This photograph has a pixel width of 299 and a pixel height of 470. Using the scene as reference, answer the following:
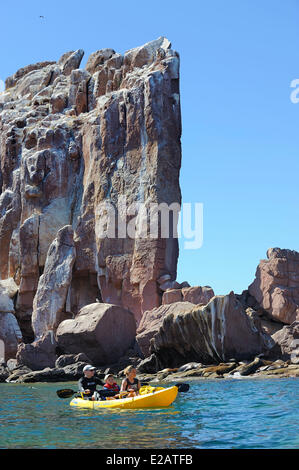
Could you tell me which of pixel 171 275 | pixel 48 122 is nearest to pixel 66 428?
pixel 171 275

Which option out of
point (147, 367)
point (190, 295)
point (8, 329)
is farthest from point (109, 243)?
point (147, 367)

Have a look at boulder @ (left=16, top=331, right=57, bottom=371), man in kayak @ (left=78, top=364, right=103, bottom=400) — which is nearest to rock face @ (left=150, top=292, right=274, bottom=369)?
boulder @ (left=16, top=331, right=57, bottom=371)

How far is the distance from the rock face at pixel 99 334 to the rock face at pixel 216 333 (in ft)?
14.3

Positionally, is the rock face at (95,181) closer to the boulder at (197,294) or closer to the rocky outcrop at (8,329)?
the rocky outcrop at (8,329)

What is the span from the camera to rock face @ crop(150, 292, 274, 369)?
29.9 metres

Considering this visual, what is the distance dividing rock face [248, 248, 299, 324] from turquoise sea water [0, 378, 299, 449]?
55.2 ft

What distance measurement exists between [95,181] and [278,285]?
18022 millimetres

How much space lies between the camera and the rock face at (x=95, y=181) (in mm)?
46438

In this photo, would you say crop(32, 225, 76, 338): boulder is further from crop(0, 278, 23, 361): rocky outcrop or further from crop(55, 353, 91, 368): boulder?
crop(55, 353, 91, 368): boulder

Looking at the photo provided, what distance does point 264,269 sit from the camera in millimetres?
40375

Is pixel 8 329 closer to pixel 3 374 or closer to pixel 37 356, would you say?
pixel 37 356

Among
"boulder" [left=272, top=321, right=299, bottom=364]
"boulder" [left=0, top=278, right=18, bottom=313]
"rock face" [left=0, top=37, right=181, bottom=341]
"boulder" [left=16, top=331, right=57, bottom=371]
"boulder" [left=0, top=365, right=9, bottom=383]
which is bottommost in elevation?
"boulder" [left=0, top=365, right=9, bottom=383]

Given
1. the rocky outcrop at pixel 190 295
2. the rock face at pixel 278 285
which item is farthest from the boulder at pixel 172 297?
the rock face at pixel 278 285
